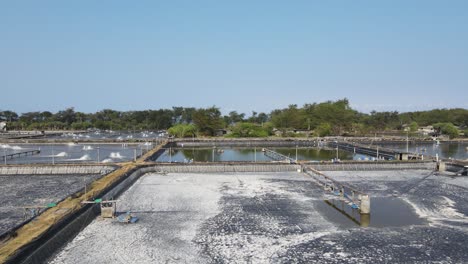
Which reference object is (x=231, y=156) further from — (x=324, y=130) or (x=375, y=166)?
(x=324, y=130)

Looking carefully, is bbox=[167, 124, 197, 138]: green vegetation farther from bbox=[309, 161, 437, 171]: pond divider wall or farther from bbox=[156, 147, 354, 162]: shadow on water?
bbox=[309, 161, 437, 171]: pond divider wall

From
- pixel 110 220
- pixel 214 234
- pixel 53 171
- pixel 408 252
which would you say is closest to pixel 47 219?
pixel 110 220

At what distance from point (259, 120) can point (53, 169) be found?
111 meters

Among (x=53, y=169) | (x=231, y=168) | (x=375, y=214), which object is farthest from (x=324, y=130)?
(x=375, y=214)

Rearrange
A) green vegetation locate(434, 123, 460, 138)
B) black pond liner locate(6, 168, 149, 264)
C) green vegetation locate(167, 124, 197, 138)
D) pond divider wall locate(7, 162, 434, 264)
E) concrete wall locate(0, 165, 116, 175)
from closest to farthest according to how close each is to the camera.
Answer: black pond liner locate(6, 168, 149, 264) → pond divider wall locate(7, 162, 434, 264) → concrete wall locate(0, 165, 116, 175) → green vegetation locate(167, 124, 197, 138) → green vegetation locate(434, 123, 460, 138)

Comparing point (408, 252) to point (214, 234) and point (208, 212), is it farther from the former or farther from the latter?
point (208, 212)

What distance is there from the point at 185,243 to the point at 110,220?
195 inches

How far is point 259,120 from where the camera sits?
14312 centimetres

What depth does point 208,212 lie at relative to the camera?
69.7 feet

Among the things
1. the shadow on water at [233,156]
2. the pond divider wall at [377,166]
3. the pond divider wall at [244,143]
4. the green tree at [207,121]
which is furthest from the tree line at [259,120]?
the pond divider wall at [377,166]

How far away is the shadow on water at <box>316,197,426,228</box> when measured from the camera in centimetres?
1983

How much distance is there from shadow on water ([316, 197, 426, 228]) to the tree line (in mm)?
62500

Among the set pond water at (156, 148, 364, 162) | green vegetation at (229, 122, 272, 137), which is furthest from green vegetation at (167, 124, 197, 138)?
pond water at (156, 148, 364, 162)

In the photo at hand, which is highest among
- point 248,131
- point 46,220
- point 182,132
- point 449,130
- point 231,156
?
point 449,130
